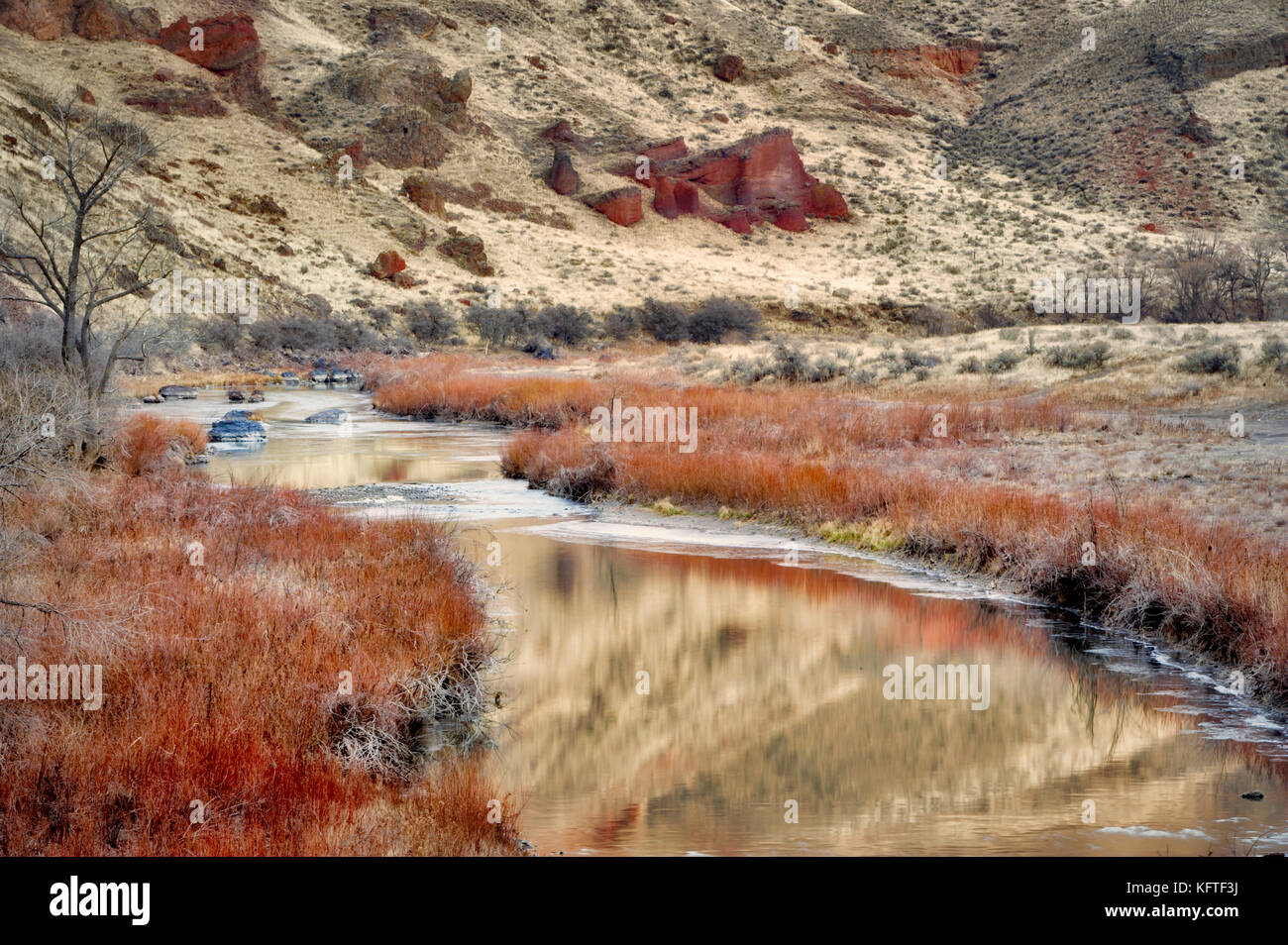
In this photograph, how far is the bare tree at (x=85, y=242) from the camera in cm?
1737

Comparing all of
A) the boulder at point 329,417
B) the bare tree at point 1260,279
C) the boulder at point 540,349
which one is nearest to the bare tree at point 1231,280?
the bare tree at point 1260,279

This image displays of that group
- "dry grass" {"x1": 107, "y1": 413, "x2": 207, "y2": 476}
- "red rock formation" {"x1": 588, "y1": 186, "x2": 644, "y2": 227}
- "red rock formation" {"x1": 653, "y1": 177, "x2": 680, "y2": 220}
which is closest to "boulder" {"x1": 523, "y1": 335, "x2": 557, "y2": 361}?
"red rock formation" {"x1": 588, "y1": 186, "x2": 644, "y2": 227}

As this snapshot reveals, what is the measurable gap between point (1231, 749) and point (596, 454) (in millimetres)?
12748

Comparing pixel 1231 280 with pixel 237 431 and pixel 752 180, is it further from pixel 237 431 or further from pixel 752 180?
pixel 752 180

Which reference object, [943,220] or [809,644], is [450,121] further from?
[809,644]

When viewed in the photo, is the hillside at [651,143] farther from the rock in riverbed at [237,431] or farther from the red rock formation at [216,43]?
the rock in riverbed at [237,431]

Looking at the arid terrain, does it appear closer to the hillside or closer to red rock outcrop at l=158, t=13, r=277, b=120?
the hillside

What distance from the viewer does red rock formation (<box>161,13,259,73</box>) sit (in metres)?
72.5

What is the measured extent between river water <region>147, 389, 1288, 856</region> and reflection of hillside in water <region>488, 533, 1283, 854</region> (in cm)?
2

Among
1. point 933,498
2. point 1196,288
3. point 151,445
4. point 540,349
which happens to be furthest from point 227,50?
point 933,498

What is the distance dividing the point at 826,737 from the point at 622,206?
225 feet

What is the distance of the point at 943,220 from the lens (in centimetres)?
7800

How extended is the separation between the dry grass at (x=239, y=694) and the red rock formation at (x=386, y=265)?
48797 millimetres
